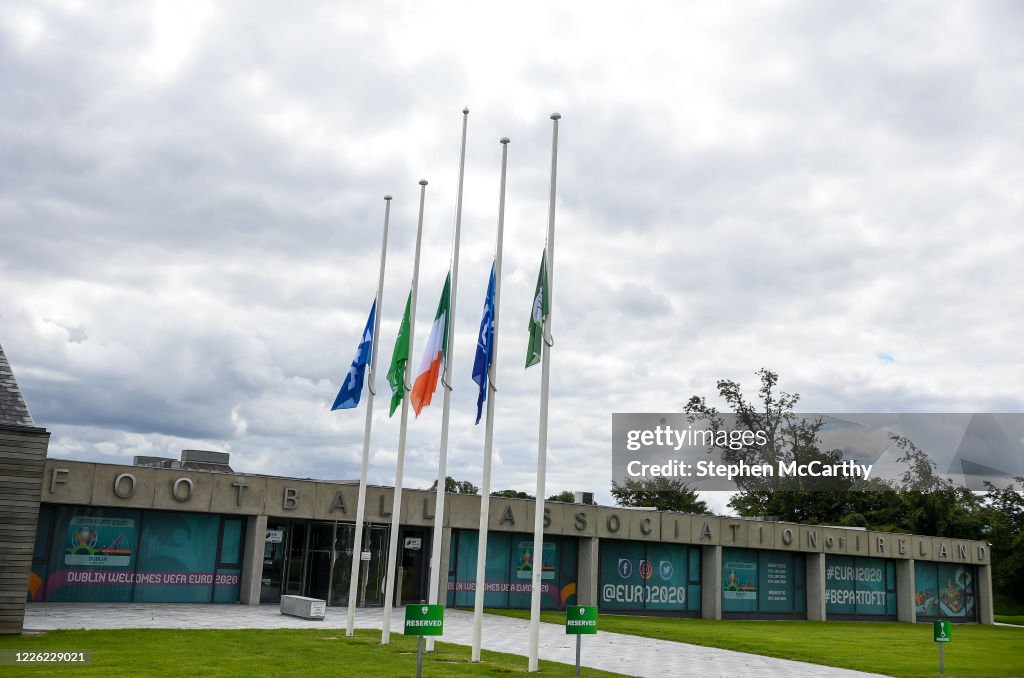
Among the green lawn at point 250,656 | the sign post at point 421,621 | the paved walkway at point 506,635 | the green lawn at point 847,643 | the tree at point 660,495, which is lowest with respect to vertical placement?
the green lawn at point 847,643

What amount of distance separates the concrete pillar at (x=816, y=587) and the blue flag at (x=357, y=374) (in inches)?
1207

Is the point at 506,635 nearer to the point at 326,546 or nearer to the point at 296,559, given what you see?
the point at 326,546

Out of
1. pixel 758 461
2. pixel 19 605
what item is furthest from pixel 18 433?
pixel 758 461

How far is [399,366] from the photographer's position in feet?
69.6

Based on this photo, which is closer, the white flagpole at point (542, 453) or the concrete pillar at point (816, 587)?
the white flagpole at point (542, 453)

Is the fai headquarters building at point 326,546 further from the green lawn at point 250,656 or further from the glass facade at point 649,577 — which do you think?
the green lawn at point 250,656

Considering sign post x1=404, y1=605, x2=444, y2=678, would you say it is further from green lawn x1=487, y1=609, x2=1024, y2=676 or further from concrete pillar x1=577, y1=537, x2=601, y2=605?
A: concrete pillar x1=577, y1=537, x2=601, y2=605

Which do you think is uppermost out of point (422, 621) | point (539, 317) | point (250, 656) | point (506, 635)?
point (539, 317)

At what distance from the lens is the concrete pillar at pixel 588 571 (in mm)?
36219

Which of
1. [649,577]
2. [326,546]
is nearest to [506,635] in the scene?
[326,546]

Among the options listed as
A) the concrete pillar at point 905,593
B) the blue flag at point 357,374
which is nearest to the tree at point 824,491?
the concrete pillar at point 905,593

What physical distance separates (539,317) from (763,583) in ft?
97.3

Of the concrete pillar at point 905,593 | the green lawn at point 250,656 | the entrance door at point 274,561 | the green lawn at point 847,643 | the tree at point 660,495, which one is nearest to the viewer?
the green lawn at point 250,656

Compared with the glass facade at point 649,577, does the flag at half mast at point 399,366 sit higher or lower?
higher
